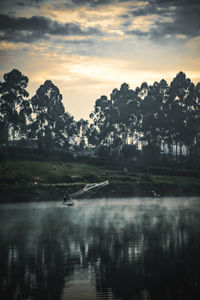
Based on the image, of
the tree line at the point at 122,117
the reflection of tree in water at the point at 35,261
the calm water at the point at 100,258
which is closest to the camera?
the calm water at the point at 100,258

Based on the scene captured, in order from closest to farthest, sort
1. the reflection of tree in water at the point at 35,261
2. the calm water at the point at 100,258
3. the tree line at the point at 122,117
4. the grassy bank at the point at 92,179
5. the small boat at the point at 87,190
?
1. the calm water at the point at 100,258
2. the reflection of tree in water at the point at 35,261
3. the small boat at the point at 87,190
4. the grassy bank at the point at 92,179
5. the tree line at the point at 122,117

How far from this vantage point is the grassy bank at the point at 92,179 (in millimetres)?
105312

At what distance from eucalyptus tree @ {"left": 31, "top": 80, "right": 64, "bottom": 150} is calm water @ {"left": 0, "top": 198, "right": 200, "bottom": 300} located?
3981 inches

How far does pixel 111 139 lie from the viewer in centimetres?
17725

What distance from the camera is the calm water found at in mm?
26828

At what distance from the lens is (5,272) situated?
31422 millimetres

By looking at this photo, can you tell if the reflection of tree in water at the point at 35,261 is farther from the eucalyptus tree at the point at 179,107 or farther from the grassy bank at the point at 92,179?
the eucalyptus tree at the point at 179,107

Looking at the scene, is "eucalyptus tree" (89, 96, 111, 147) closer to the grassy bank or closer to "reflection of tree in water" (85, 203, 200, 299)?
the grassy bank

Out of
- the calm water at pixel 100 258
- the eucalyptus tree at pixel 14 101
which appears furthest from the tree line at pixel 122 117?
the calm water at pixel 100 258

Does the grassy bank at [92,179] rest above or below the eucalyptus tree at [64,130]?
below

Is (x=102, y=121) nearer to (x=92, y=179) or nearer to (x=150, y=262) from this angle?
(x=92, y=179)

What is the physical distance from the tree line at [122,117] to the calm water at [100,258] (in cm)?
9039

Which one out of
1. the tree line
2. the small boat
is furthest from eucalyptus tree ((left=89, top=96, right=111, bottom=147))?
the small boat

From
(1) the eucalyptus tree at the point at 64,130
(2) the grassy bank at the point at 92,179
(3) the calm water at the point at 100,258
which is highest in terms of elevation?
(1) the eucalyptus tree at the point at 64,130
